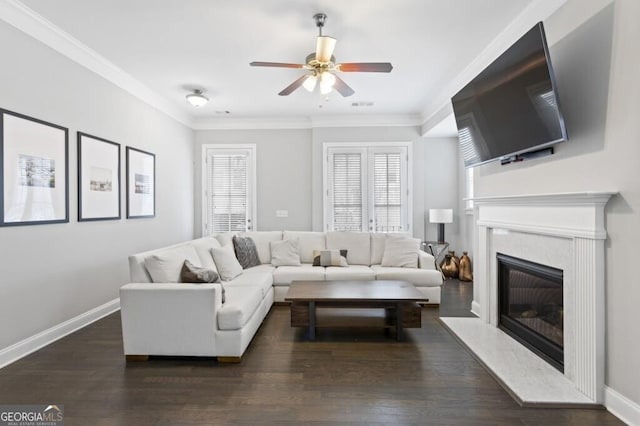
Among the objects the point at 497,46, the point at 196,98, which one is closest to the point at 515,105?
the point at 497,46

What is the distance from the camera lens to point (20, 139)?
2762mm

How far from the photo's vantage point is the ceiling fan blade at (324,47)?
278 centimetres

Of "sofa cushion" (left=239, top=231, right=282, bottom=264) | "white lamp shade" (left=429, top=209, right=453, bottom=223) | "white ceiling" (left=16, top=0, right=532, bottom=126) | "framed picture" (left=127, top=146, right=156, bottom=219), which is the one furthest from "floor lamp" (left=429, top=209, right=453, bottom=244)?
"framed picture" (left=127, top=146, right=156, bottom=219)

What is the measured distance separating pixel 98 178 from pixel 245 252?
198cm

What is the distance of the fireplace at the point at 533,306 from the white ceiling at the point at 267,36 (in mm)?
2247

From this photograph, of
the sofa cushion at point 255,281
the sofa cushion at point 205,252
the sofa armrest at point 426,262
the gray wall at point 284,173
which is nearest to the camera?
the sofa cushion at point 255,281

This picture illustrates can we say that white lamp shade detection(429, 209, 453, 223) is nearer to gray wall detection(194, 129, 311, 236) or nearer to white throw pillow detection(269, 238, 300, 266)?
gray wall detection(194, 129, 311, 236)

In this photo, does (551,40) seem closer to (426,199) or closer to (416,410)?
(416,410)

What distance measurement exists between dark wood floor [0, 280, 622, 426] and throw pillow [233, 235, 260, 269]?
1597 millimetres

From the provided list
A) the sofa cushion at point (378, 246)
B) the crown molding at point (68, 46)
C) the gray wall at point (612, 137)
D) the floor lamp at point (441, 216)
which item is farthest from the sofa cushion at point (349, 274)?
the crown molding at point (68, 46)

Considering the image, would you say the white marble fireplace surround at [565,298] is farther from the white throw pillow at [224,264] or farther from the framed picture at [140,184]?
the framed picture at [140,184]

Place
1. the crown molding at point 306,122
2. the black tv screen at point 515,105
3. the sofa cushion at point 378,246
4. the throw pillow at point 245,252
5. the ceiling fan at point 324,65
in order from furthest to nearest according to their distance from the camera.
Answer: the crown molding at point 306,122 < the sofa cushion at point 378,246 < the throw pillow at point 245,252 < the ceiling fan at point 324,65 < the black tv screen at point 515,105

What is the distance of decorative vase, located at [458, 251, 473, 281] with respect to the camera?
5.51 m

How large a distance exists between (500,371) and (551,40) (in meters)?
2.61
